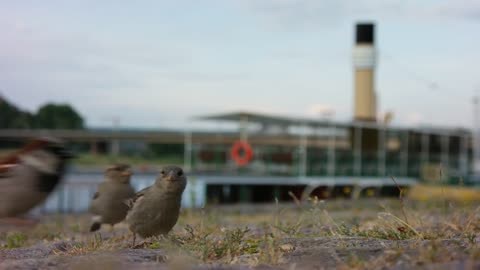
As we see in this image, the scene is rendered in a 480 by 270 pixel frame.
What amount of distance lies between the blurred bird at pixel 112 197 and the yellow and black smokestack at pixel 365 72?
50246 millimetres

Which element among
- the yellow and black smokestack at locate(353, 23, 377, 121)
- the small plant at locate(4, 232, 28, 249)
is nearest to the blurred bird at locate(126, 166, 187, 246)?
the small plant at locate(4, 232, 28, 249)

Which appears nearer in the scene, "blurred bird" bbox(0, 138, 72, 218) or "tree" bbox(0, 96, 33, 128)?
"blurred bird" bbox(0, 138, 72, 218)

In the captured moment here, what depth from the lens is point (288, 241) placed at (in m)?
5.52

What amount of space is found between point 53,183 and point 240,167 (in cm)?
3119

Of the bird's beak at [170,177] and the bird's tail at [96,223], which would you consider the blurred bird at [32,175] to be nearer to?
the bird's beak at [170,177]

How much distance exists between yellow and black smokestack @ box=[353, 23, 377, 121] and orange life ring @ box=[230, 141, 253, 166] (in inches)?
921

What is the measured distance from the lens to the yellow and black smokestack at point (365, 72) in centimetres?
5791

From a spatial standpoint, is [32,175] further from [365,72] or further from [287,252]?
[365,72]

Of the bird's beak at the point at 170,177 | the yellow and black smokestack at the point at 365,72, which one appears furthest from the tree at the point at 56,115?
the yellow and black smokestack at the point at 365,72

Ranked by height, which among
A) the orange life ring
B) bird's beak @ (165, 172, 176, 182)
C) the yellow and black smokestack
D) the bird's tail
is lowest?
the orange life ring

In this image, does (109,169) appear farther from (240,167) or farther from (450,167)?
(450,167)

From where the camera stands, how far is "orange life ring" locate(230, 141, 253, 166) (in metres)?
34.9

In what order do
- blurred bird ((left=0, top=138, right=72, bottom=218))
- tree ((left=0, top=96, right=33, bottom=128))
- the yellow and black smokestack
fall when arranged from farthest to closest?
the yellow and black smokestack, tree ((left=0, top=96, right=33, bottom=128)), blurred bird ((left=0, top=138, right=72, bottom=218))

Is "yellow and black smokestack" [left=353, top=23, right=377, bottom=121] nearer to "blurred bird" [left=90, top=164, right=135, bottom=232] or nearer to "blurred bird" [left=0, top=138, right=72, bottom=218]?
"blurred bird" [left=90, top=164, right=135, bottom=232]
